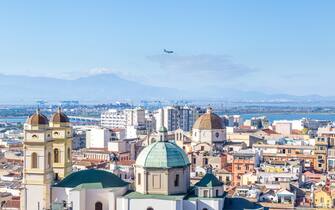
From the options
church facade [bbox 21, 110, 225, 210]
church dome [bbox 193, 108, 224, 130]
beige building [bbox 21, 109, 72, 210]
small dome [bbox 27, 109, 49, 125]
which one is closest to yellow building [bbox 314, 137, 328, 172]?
church dome [bbox 193, 108, 224, 130]

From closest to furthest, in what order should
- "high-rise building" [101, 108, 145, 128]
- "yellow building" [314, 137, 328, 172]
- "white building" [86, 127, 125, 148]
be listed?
"yellow building" [314, 137, 328, 172] < "white building" [86, 127, 125, 148] < "high-rise building" [101, 108, 145, 128]

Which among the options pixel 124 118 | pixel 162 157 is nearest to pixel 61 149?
pixel 162 157

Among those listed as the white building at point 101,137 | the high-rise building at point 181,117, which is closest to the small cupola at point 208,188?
the white building at point 101,137

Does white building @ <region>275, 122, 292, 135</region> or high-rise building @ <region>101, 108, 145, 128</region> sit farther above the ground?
high-rise building @ <region>101, 108, 145, 128</region>

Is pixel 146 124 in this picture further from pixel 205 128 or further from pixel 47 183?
pixel 47 183

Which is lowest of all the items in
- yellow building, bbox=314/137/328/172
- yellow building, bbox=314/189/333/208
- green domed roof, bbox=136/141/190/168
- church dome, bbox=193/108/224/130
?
yellow building, bbox=314/189/333/208

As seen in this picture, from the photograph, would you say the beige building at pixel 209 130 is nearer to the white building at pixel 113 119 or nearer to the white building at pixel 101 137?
the white building at pixel 101 137

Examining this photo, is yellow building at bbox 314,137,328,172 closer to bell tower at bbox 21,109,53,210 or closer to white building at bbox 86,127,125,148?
bell tower at bbox 21,109,53,210
